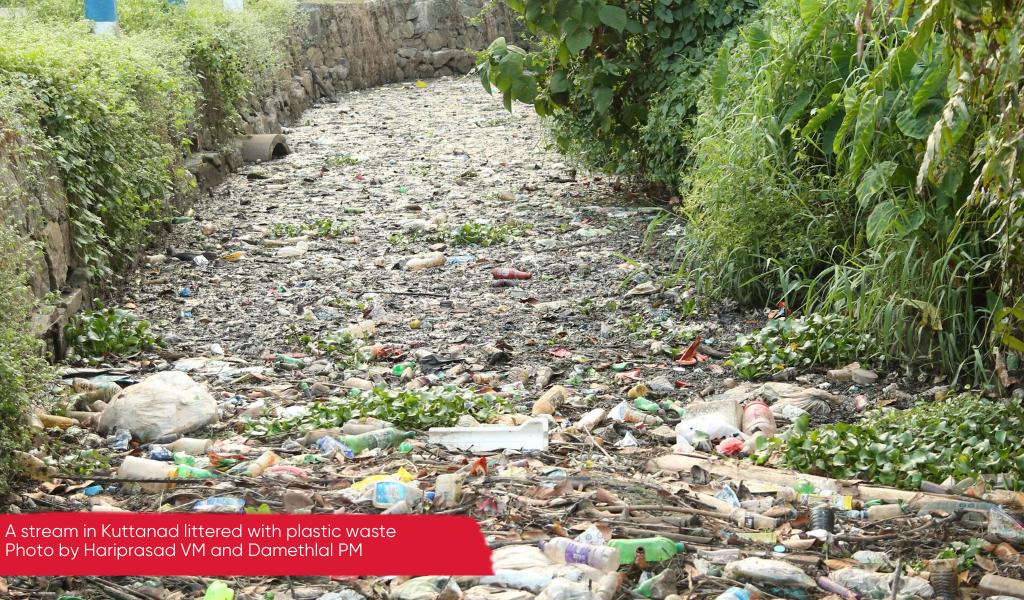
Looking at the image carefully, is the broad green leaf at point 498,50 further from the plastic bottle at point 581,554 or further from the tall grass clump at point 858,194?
the plastic bottle at point 581,554

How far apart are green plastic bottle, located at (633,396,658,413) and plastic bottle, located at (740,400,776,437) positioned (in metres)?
0.33

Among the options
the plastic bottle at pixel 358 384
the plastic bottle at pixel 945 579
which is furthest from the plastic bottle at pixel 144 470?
the plastic bottle at pixel 945 579

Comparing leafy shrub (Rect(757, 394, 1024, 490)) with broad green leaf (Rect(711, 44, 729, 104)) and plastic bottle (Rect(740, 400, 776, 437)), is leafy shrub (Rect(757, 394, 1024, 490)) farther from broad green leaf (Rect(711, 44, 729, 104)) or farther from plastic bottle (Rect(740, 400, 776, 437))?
broad green leaf (Rect(711, 44, 729, 104))

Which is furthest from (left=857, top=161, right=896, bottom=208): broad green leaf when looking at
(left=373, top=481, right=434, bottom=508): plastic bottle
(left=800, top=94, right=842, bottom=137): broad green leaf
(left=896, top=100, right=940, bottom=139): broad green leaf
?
(left=373, top=481, right=434, bottom=508): plastic bottle

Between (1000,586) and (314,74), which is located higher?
(314,74)

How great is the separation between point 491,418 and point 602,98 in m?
3.59

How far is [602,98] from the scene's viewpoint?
20.1 feet

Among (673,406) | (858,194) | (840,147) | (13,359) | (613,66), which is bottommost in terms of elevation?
(673,406)

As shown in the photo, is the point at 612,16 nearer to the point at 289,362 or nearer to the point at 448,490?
the point at 289,362

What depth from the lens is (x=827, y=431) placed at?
279 cm

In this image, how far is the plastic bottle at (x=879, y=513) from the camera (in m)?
2.35

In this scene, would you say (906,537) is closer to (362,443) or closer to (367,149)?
(362,443)

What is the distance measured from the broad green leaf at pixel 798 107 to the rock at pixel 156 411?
2.83 m

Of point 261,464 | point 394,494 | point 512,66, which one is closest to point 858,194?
point 394,494
